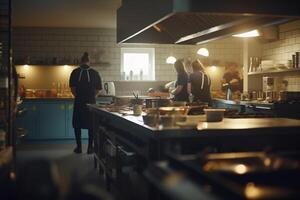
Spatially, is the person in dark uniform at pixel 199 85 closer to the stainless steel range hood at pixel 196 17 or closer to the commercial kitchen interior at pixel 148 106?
the commercial kitchen interior at pixel 148 106

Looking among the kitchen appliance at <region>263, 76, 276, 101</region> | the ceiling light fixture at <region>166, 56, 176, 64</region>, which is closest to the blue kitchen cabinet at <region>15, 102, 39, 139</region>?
the ceiling light fixture at <region>166, 56, 176, 64</region>

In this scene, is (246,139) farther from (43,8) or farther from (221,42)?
(221,42)

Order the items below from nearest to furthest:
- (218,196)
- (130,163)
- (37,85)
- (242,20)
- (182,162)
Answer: (218,196)
(182,162)
(242,20)
(130,163)
(37,85)

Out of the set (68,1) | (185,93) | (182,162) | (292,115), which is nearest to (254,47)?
(185,93)

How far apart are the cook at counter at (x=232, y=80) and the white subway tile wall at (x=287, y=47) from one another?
0.97 metres

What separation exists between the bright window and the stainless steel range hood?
4755 mm

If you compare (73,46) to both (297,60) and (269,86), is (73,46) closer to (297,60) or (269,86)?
(269,86)

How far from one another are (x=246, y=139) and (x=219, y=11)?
0.84m

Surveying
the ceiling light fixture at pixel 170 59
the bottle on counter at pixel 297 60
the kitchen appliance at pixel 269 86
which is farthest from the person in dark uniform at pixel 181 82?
the ceiling light fixture at pixel 170 59

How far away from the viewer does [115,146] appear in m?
4.26

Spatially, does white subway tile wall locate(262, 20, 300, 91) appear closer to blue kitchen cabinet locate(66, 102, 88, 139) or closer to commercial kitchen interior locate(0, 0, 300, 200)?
commercial kitchen interior locate(0, 0, 300, 200)

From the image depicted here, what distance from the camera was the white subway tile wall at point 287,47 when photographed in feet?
23.5

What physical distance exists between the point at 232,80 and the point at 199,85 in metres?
1.99

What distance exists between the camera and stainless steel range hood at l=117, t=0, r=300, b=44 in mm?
2984
